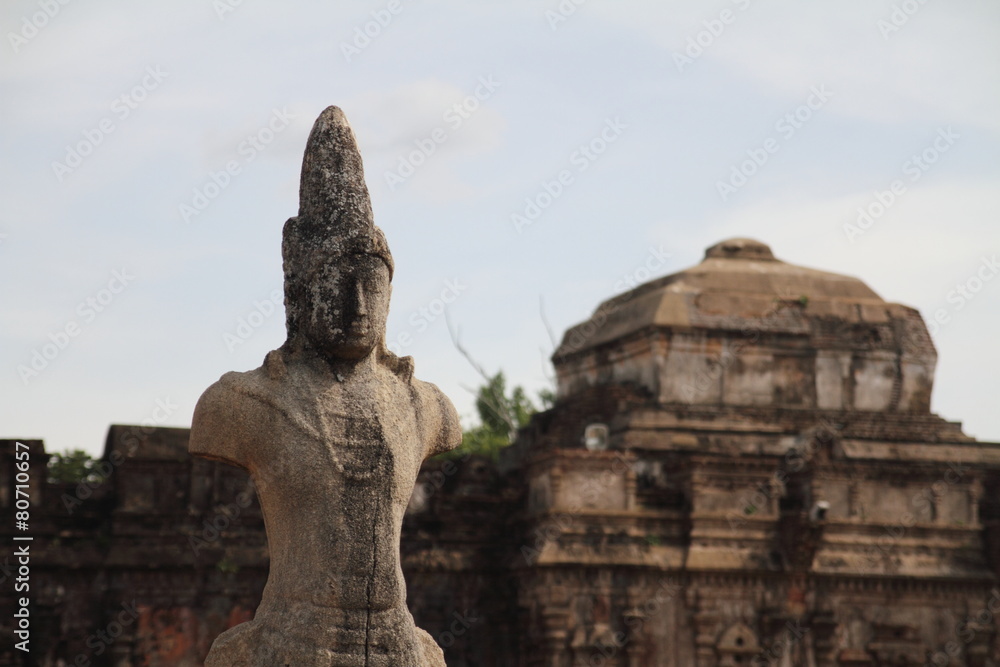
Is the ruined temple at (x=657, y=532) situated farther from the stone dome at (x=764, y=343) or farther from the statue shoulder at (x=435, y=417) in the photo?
the statue shoulder at (x=435, y=417)

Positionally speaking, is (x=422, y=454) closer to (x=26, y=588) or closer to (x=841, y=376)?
(x=26, y=588)

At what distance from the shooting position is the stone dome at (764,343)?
25422 millimetres

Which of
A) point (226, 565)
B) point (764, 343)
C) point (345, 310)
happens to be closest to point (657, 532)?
point (764, 343)

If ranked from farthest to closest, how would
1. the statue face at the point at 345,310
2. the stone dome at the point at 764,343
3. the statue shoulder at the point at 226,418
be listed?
1. the stone dome at the point at 764,343
2. the statue face at the point at 345,310
3. the statue shoulder at the point at 226,418

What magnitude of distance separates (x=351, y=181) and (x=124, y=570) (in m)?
15.6

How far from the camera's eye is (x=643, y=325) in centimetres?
2562

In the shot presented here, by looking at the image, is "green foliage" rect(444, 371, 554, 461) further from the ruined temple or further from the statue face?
the statue face

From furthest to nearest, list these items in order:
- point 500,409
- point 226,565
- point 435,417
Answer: point 500,409, point 226,565, point 435,417

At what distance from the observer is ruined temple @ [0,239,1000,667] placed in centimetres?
2127

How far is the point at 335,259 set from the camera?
657cm

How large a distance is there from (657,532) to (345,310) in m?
16.2

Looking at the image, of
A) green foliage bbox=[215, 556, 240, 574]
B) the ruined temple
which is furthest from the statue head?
green foliage bbox=[215, 556, 240, 574]

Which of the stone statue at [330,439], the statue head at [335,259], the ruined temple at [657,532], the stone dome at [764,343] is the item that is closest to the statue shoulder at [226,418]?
the stone statue at [330,439]

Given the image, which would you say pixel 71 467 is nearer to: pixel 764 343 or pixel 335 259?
pixel 764 343
